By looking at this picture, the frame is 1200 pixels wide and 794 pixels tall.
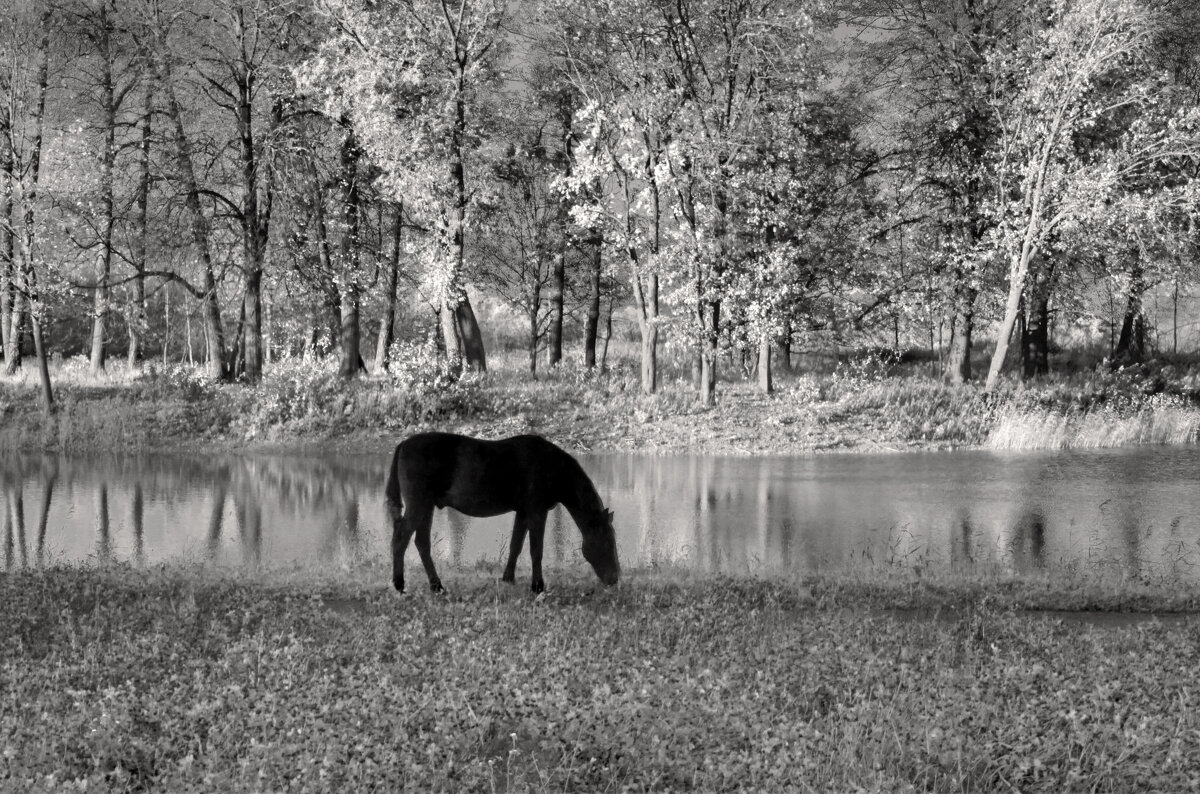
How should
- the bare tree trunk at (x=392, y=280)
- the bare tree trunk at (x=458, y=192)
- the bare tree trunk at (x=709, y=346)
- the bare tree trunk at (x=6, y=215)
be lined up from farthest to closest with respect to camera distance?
1. the bare tree trunk at (x=392, y=280)
2. the bare tree trunk at (x=709, y=346)
3. the bare tree trunk at (x=458, y=192)
4. the bare tree trunk at (x=6, y=215)

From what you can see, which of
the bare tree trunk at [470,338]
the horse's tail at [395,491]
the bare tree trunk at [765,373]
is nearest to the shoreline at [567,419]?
the bare tree trunk at [765,373]

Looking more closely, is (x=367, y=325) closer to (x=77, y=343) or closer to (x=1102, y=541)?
(x=77, y=343)

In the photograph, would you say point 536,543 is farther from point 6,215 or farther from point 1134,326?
point 1134,326

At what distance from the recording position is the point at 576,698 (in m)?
6.79

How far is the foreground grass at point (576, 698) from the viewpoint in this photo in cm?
561

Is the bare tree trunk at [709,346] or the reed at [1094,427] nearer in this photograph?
the reed at [1094,427]

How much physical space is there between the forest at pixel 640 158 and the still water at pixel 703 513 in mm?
7326

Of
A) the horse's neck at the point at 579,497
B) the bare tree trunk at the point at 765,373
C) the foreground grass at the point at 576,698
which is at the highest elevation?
the bare tree trunk at the point at 765,373

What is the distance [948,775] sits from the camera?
582 cm

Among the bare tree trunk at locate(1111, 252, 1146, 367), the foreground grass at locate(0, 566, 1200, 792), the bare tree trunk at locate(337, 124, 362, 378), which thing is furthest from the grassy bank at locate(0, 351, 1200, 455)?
the foreground grass at locate(0, 566, 1200, 792)

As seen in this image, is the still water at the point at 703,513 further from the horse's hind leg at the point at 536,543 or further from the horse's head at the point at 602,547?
the horse's head at the point at 602,547

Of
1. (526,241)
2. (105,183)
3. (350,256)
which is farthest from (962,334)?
(105,183)

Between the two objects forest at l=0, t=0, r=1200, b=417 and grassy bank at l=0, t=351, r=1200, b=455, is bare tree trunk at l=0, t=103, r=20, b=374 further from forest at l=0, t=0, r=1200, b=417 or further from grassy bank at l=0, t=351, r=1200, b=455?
grassy bank at l=0, t=351, r=1200, b=455

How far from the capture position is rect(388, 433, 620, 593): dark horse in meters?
11.2
